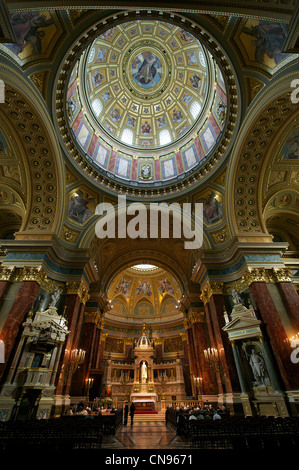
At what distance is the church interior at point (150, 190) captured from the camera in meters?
9.47

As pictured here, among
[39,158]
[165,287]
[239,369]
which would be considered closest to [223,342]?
[239,369]

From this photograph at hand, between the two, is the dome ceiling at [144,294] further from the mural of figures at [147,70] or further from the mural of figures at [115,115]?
the mural of figures at [147,70]

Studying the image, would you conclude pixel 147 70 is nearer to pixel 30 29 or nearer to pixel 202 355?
pixel 30 29

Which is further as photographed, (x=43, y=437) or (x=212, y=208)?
(x=212, y=208)

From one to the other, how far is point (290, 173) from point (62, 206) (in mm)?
14717

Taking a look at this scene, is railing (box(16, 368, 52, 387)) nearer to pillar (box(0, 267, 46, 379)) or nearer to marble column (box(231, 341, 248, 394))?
pillar (box(0, 267, 46, 379))

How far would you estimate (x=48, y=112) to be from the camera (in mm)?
11836

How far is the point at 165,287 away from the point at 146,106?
21510 millimetres

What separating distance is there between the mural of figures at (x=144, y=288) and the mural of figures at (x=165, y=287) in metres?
1.50

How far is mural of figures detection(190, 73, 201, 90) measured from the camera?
17.9 meters

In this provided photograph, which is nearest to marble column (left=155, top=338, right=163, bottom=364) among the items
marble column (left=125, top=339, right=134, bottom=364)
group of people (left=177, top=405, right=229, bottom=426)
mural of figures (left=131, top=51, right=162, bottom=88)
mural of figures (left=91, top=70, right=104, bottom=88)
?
marble column (left=125, top=339, right=134, bottom=364)

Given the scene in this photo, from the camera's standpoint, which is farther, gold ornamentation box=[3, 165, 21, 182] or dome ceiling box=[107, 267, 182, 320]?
dome ceiling box=[107, 267, 182, 320]

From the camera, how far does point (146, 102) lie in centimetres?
2159

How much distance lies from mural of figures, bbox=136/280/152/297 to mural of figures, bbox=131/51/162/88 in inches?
907
